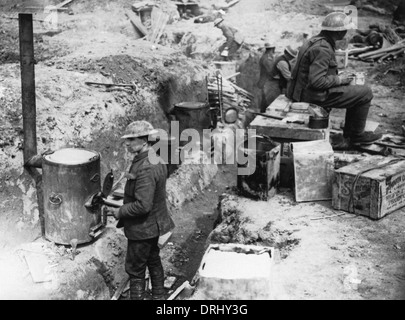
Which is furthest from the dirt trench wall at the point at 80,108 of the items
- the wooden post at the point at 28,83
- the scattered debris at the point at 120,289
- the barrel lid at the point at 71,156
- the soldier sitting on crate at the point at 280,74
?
the soldier sitting on crate at the point at 280,74

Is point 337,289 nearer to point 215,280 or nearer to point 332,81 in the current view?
point 215,280

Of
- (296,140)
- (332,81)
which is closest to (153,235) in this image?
Result: (296,140)

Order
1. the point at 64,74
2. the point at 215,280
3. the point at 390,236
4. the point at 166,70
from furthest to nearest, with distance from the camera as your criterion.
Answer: the point at 166,70, the point at 64,74, the point at 390,236, the point at 215,280

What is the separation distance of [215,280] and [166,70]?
766 centimetres

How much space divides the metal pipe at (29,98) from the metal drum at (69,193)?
46cm

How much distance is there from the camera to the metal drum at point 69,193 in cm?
634

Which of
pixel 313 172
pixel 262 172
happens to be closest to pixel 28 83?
Answer: pixel 262 172

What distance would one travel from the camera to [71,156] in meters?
6.63

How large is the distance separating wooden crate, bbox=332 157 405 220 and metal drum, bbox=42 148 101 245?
3259mm

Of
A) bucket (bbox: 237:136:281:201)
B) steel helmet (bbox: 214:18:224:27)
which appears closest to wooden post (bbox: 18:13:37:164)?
bucket (bbox: 237:136:281:201)

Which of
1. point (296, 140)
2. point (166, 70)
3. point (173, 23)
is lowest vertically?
A: point (296, 140)

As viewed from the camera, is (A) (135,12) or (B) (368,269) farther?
(A) (135,12)

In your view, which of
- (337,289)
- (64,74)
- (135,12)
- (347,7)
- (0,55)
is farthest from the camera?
(347,7)

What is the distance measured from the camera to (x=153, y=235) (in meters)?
5.81
